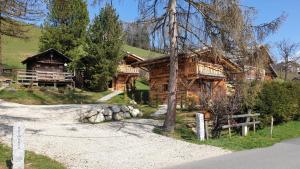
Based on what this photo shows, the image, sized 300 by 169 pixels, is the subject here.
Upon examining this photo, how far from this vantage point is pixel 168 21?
18.3 metres

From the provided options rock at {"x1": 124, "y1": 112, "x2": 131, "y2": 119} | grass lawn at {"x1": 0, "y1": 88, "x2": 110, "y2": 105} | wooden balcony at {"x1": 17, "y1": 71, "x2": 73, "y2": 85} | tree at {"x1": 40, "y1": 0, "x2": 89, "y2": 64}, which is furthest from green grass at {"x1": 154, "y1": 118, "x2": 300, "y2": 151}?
tree at {"x1": 40, "y1": 0, "x2": 89, "y2": 64}

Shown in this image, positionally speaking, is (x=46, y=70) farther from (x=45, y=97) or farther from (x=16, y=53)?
(x=16, y=53)

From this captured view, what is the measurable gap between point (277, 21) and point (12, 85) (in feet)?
91.6

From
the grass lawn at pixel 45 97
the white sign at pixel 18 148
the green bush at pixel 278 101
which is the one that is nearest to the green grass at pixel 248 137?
the green bush at pixel 278 101

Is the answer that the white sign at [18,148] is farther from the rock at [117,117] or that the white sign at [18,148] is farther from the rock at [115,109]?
the rock at [115,109]

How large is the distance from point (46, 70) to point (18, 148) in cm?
3732

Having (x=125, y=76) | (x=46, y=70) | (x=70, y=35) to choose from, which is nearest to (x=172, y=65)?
(x=46, y=70)

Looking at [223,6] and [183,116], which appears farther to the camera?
[183,116]

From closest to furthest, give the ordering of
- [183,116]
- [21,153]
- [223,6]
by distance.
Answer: [21,153]
[223,6]
[183,116]

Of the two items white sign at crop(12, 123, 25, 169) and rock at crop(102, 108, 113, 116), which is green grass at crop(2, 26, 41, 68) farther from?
white sign at crop(12, 123, 25, 169)

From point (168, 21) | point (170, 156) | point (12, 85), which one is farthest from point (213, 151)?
point (12, 85)

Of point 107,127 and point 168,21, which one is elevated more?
point 168,21

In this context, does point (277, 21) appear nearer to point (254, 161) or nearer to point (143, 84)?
point (254, 161)

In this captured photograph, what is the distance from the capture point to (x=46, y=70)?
46469 millimetres
